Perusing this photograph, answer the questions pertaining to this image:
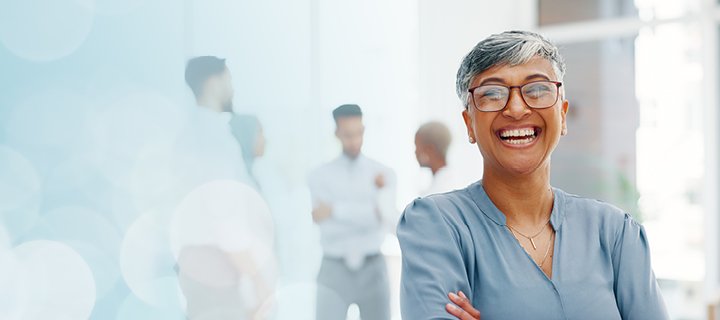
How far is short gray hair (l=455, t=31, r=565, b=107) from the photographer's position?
50.0 inches

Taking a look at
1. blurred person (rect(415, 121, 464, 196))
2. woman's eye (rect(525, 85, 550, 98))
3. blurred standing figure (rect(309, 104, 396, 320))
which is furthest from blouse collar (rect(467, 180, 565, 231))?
blurred person (rect(415, 121, 464, 196))

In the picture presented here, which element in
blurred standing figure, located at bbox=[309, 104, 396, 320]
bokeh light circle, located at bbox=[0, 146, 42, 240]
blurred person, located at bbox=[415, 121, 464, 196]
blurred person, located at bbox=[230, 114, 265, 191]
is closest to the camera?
bokeh light circle, located at bbox=[0, 146, 42, 240]

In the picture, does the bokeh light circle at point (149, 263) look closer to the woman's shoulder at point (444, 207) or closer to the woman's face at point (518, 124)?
the woman's shoulder at point (444, 207)

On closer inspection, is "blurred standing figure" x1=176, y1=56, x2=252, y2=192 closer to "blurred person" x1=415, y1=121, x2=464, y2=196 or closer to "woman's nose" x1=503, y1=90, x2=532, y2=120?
"woman's nose" x1=503, y1=90, x2=532, y2=120

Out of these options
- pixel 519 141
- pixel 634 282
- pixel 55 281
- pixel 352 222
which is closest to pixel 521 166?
pixel 519 141

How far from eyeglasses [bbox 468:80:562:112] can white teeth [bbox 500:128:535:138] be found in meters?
0.05

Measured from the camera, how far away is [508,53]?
1270mm

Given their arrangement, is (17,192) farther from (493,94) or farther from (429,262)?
(493,94)

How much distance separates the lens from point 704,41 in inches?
139

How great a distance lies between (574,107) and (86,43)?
3.36 metres

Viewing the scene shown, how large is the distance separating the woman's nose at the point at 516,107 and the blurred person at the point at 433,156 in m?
1.73

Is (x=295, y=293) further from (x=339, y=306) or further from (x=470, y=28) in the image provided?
(x=470, y=28)

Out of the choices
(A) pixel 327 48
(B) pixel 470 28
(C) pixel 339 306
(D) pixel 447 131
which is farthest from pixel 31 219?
(B) pixel 470 28

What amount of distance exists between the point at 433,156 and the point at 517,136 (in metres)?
1.87
